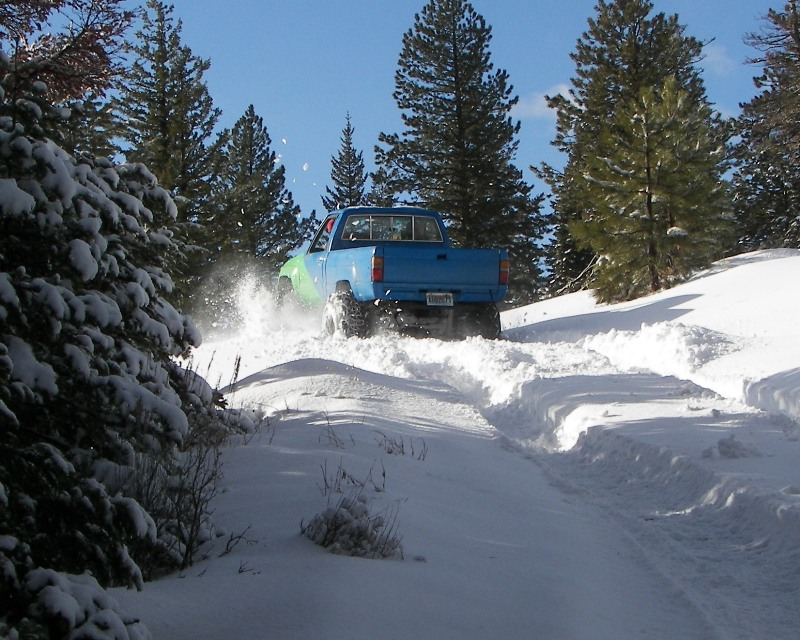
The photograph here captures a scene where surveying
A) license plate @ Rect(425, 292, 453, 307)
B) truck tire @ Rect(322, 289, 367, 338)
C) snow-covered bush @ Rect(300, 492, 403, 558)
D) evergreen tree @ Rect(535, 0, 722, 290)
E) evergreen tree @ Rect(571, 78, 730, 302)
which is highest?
evergreen tree @ Rect(535, 0, 722, 290)

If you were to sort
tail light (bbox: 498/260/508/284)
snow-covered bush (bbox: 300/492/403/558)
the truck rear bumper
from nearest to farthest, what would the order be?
snow-covered bush (bbox: 300/492/403/558) < the truck rear bumper < tail light (bbox: 498/260/508/284)

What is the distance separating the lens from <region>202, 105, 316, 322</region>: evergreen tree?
82.8 ft

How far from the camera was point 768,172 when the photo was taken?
3444cm

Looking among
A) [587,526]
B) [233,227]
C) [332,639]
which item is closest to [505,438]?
[587,526]

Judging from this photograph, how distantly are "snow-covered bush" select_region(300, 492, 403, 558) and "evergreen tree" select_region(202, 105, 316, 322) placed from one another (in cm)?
1766

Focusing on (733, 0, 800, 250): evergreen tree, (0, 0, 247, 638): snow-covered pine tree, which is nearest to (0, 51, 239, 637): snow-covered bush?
(0, 0, 247, 638): snow-covered pine tree

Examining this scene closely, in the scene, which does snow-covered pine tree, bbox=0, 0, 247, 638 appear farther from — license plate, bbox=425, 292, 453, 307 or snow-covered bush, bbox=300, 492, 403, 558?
license plate, bbox=425, 292, 453, 307

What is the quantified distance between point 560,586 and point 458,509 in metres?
1.07

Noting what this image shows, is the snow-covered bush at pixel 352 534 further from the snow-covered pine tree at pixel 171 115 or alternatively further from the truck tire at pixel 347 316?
the snow-covered pine tree at pixel 171 115

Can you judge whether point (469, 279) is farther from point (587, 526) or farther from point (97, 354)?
point (97, 354)

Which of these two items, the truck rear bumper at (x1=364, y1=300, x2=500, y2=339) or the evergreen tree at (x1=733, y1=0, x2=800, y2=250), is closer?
the truck rear bumper at (x1=364, y1=300, x2=500, y2=339)

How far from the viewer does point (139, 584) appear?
7.98 feet

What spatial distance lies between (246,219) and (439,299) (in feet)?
65.2

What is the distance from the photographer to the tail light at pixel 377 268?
11406 mm
